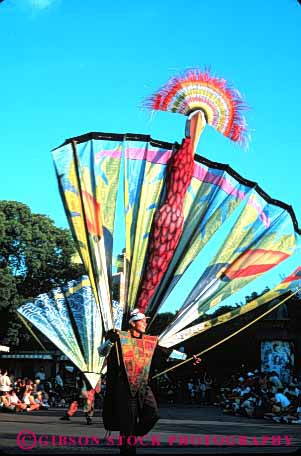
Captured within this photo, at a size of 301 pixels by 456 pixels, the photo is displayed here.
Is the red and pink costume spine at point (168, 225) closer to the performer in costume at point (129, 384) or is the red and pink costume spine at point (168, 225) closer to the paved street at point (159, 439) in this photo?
the performer in costume at point (129, 384)

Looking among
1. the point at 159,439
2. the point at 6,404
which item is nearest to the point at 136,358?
the point at 159,439

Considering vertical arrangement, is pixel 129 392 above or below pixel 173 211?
below

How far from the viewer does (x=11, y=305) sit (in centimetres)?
3988

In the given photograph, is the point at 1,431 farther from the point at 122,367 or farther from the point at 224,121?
the point at 224,121

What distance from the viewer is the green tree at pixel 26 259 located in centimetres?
4003

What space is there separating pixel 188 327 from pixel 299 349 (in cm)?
3031

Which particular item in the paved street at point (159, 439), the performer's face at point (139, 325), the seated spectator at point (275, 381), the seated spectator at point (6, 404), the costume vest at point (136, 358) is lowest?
the paved street at point (159, 439)

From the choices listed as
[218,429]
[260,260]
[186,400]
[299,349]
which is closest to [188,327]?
[260,260]

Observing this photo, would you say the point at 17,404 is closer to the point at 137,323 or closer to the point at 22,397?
the point at 22,397

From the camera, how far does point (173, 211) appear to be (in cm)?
1038

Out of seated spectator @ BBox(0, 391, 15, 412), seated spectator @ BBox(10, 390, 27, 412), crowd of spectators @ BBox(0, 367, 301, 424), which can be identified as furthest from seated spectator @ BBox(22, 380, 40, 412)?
seated spectator @ BBox(0, 391, 15, 412)

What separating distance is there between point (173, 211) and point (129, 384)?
2864mm

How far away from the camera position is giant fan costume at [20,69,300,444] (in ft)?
32.6

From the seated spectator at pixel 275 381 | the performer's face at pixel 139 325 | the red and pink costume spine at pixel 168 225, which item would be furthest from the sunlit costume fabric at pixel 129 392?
the seated spectator at pixel 275 381
